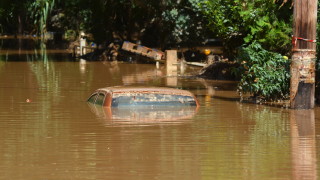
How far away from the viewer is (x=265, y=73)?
19781mm

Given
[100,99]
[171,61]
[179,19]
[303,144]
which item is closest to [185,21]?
[179,19]

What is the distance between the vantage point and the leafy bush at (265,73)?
1983 centimetres

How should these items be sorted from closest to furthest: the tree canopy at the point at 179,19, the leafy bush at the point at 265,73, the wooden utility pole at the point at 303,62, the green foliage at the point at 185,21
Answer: the wooden utility pole at the point at 303,62 < the leafy bush at the point at 265,73 < the tree canopy at the point at 179,19 < the green foliage at the point at 185,21

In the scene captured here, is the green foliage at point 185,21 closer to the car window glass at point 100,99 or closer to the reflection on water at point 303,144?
the car window glass at point 100,99

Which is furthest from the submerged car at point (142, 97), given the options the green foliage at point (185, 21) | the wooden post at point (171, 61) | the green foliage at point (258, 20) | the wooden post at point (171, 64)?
the green foliage at point (185, 21)

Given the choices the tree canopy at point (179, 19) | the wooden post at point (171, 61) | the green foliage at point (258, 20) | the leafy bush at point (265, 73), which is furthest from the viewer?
the wooden post at point (171, 61)

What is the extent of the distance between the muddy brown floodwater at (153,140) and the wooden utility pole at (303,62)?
1.20 feet

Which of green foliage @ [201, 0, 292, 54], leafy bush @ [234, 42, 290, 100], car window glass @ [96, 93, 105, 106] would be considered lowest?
car window glass @ [96, 93, 105, 106]

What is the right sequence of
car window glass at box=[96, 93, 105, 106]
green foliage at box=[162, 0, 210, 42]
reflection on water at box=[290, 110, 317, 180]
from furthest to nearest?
green foliage at box=[162, 0, 210, 42] → car window glass at box=[96, 93, 105, 106] → reflection on water at box=[290, 110, 317, 180]

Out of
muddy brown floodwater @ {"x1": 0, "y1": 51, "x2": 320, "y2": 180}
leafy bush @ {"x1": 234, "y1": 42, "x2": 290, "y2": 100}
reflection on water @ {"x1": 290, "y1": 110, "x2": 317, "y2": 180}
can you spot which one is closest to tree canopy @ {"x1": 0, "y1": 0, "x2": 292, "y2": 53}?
leafy bush @ {"x1": 234, "y1": 42, "x2": 290, "y2": 100}

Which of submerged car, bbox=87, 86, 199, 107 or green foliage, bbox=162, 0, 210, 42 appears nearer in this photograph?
submerged car, bbox=87, 86, 199, 107

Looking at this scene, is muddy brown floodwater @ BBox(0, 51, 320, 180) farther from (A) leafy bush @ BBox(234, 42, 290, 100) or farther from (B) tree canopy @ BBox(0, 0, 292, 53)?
(B) tree canopy @ BBox(0, 0, 292, 53)

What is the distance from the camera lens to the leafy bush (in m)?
19.8

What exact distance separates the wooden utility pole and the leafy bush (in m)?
0.77
